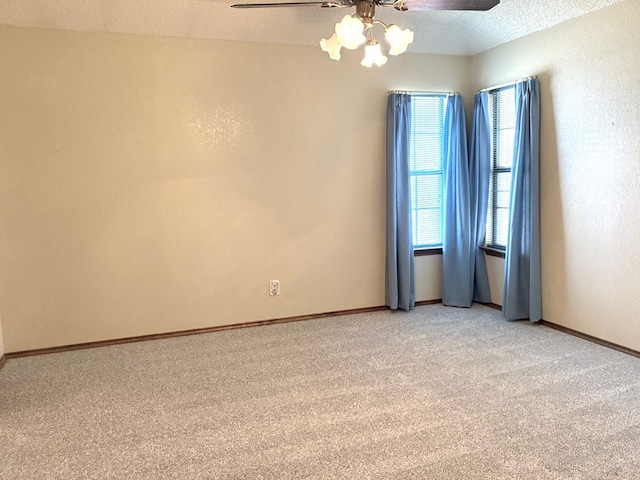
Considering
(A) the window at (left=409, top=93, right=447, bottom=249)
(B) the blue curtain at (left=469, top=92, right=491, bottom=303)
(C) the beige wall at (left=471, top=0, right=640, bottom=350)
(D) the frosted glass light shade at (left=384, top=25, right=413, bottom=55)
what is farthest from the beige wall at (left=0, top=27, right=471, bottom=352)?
(D) the frosted glass light shade at (left=384, top=25, right=413, bottom=55)

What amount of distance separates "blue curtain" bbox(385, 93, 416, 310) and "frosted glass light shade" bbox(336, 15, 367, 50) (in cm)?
231

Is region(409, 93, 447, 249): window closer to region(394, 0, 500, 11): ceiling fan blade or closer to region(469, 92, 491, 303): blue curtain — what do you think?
region(469, 92, 491, 303): blue curtain

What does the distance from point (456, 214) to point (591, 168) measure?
1266 millimetres

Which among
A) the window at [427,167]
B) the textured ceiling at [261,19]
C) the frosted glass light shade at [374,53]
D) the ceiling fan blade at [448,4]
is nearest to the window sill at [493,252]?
the window at [427,167]

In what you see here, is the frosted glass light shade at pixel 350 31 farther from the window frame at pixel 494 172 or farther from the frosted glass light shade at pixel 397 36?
the window frame at pixel 494 172

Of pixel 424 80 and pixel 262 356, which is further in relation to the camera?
pixel 424 80

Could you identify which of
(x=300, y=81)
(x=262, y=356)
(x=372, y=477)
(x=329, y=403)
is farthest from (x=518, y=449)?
(x=300, y=81)

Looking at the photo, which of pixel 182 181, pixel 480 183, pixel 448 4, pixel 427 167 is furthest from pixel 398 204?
pixel 448 4

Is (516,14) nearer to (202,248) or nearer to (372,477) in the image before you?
(202,248)

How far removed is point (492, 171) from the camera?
4828 mm

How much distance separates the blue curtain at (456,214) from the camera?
477cm

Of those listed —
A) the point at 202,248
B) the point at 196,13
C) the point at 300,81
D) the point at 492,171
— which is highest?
the point at 196,13

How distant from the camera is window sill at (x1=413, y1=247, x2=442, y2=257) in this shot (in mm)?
4918

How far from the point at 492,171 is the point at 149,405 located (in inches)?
139
